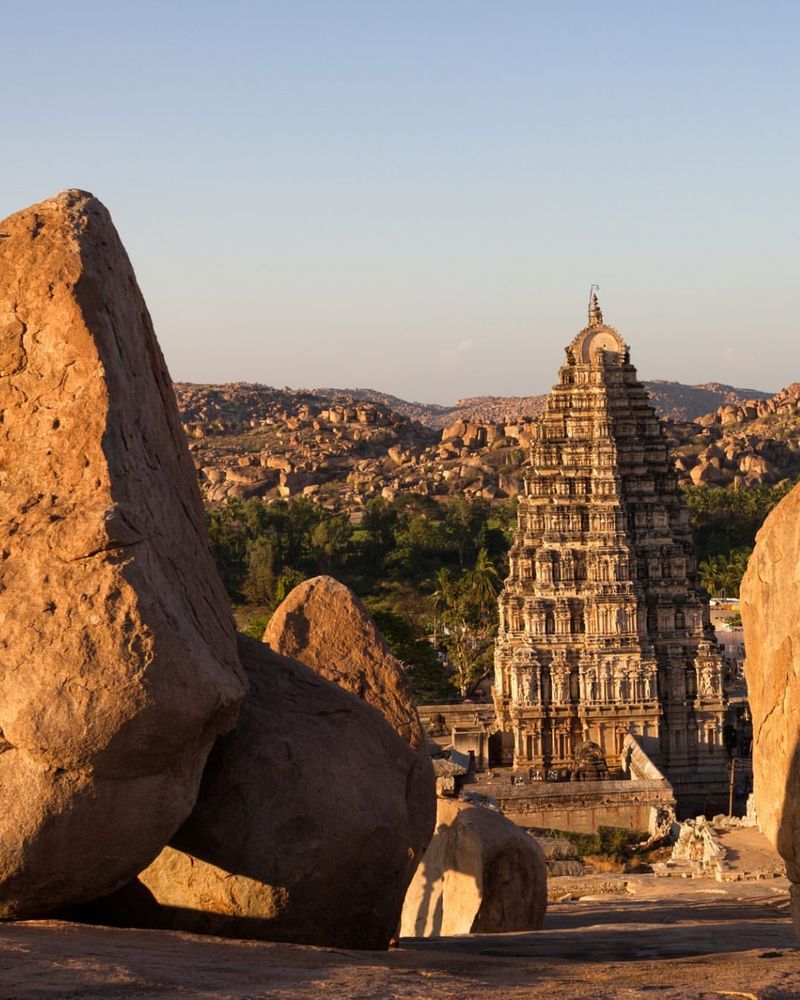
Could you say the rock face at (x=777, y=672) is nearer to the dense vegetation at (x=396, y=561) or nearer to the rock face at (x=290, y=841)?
the rock face at (x=290, y=841)

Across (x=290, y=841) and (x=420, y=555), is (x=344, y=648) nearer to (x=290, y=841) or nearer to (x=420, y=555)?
(x=290, y=841)

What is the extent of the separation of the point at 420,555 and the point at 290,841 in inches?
2479

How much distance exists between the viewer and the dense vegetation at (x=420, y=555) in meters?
52.8

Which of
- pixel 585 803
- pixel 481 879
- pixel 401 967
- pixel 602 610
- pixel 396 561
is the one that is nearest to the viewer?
pixel 401 967

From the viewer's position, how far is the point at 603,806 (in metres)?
29.6

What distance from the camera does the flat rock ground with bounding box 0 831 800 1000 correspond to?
593 centimetres

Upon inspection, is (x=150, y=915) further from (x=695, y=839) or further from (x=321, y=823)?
(x=695, y=839)

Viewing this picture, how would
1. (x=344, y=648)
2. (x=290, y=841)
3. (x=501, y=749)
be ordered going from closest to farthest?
1. (x=290, y=841)
2. (x=344, y=648)
3. (x=501, y=749)

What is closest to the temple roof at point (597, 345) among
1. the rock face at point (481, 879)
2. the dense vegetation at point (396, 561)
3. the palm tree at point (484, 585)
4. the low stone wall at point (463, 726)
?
the low stone wall at point (463, 726)

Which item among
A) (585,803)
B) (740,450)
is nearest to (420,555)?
(740,450)

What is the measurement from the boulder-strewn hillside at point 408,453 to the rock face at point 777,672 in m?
82.3

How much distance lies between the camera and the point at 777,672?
27.1 ft

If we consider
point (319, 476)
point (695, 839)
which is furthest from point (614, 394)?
point (319, 476)

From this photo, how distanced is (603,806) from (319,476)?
86.2 metres
